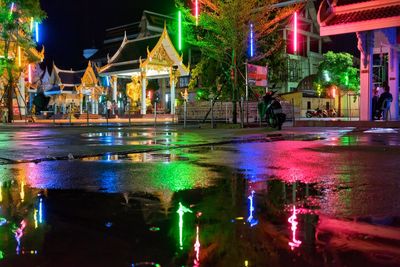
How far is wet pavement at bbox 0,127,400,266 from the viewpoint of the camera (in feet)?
11.8

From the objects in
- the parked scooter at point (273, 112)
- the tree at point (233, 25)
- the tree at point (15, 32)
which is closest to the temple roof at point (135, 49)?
the tree at point (15, 32)

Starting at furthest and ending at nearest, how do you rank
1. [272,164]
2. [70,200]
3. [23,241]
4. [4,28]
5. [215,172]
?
[4,28] → [272,164] → [215,172] → [70,200] → [23,241]

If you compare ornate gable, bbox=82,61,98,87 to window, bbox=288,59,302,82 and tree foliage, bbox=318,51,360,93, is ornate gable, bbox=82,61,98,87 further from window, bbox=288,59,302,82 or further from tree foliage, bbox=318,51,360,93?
tree foliage, bbox=318,51,360,93

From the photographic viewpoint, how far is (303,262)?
336cm

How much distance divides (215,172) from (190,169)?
57cm

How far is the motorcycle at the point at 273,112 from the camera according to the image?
2112cm

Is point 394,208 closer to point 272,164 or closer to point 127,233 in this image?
point 127,233

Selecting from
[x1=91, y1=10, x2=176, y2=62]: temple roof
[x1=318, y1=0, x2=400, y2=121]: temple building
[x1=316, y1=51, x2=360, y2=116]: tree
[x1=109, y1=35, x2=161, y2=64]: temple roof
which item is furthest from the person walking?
[x1=91, y1=10, x2=176, y2=62]: temple roof

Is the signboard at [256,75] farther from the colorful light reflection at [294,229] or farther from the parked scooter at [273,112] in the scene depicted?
the colorful light reflection at [294,229]

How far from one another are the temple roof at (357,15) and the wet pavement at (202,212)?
12.6 meters

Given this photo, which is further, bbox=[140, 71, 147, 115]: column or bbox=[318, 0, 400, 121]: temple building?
bbox=[140, 71, 147, 115]: column

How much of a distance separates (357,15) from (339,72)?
2940 cm

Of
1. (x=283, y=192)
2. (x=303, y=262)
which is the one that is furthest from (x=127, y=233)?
(x=283, y=192)

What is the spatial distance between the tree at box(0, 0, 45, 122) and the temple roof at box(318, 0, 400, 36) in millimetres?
18929
